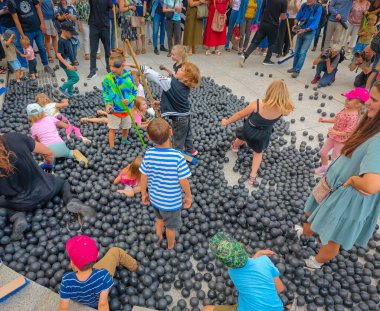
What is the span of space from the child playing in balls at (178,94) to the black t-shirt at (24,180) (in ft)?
5.79

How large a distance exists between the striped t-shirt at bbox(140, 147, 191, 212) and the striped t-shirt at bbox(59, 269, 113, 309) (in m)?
0.88

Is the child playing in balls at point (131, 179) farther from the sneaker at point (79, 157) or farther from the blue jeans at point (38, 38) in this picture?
the blue jeans at point (38, 38)

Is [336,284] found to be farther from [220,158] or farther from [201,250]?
[220,158]

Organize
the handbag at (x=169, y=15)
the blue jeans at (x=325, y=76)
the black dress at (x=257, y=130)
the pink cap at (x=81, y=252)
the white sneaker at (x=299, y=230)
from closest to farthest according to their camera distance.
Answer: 1. the pink cap at (x=81, y=252)
2. the white sneaker at (x=299, y=230)
3. the black dress at (x=257, y=130)
4. the blue jeans at (x=325, y=76)
5. the handbag at (x=169, y=15)

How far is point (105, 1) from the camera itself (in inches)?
276

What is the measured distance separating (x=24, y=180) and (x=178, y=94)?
219 cm

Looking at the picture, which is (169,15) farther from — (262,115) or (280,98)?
(280,98)

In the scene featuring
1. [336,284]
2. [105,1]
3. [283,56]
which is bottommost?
[336,284]

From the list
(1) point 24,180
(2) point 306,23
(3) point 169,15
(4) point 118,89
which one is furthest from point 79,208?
(2) point 306,23

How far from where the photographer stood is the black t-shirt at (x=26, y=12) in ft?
21.9

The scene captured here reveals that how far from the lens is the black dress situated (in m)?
4.20

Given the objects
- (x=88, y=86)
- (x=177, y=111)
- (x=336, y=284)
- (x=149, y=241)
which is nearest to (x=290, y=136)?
(x=177, y=111)

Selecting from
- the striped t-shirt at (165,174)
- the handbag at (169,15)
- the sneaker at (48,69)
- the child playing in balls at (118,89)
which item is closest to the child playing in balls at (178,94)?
the child playing in balls at (118,89)

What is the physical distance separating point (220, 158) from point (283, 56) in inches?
259
